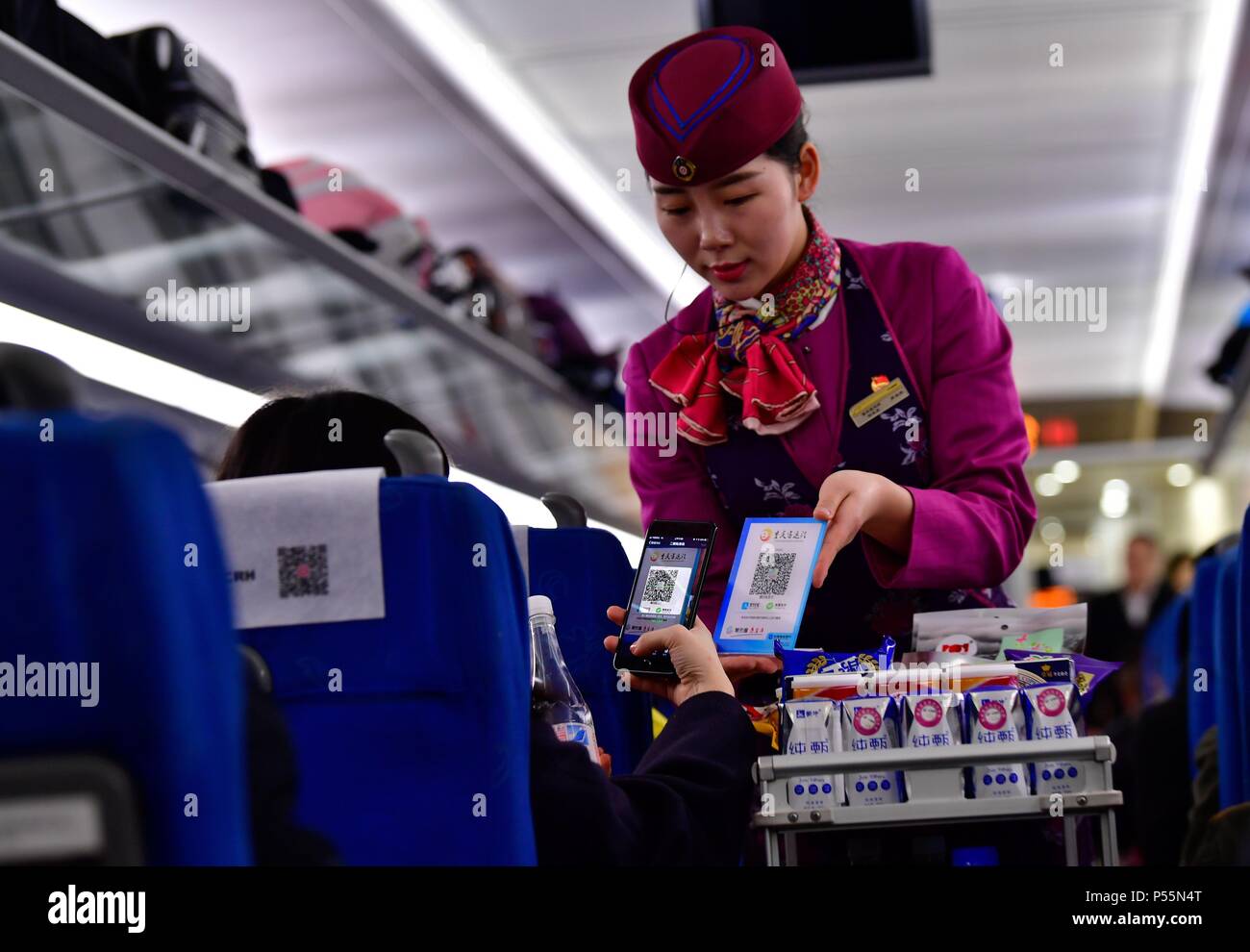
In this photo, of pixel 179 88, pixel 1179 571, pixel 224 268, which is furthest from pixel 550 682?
pixel 1179 571

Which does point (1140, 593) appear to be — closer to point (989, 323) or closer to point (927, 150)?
point (927, 150)

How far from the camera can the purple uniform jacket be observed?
6.68ft

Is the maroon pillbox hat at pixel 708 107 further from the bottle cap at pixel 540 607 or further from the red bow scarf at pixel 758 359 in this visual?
the bottle cap at pixel 540 607

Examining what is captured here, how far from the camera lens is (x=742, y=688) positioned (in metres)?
2.05

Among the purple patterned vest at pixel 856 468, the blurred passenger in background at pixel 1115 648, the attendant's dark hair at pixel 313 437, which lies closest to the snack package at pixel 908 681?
the purple patterned vest at pixel 856 468

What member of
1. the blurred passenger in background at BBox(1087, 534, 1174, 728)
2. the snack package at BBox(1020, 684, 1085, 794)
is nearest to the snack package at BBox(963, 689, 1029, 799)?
the snack package at BBox(1020, 684, 1085, 794)

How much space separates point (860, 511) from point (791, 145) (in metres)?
0.59

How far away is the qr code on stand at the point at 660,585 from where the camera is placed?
1.86m

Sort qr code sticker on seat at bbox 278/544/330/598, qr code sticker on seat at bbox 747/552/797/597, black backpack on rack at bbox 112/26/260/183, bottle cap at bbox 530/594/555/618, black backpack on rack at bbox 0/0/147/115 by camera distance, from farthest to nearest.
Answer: black backpack on rack at bbox 112/26/260/183
black backpack on rack at bbox 0/0/147/115
bottle cap at bbox 530/594/555/618
qr code sticker on seat at bbox 747/552/797/597
qr code sticker on seat at bbox 278/544/330/598

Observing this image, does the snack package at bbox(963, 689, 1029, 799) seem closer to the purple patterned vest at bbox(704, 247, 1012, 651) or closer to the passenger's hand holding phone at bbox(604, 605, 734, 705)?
the passenger's hand holding phone at bbox(604, 605, 734, 705)

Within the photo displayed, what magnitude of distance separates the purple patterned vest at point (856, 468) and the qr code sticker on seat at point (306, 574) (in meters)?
0.83

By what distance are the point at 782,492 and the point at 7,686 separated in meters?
1.35

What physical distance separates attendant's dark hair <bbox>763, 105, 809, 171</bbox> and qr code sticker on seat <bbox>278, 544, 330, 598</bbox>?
929 millimetres
